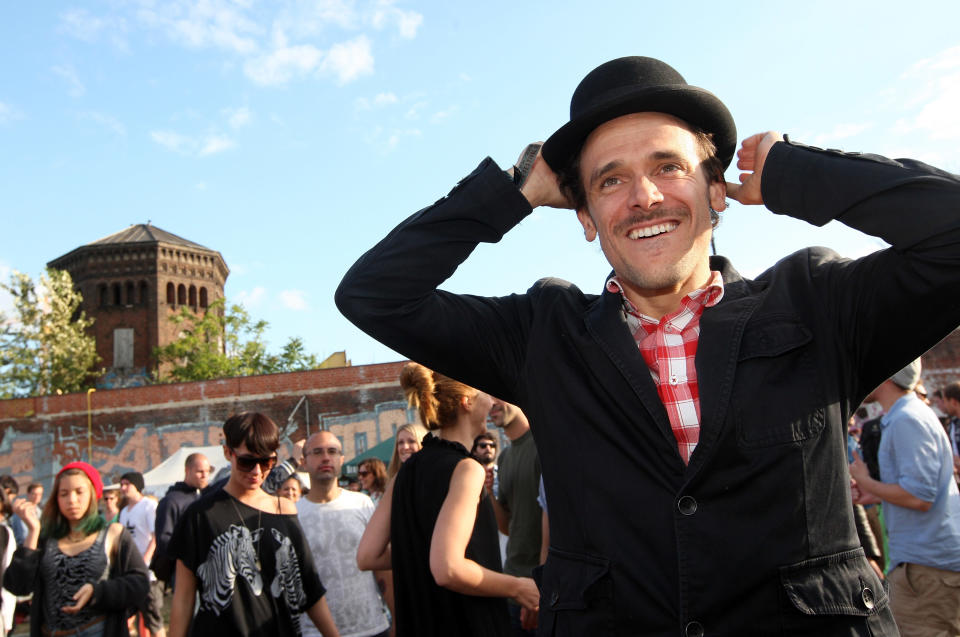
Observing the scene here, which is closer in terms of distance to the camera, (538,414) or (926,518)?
(538,414)

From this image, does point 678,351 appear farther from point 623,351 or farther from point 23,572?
point 23,572

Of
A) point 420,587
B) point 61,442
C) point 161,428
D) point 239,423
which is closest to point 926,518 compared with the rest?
point 420,587

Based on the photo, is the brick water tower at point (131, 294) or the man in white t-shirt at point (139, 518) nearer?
the man in white t-shirt at point (139, 518)

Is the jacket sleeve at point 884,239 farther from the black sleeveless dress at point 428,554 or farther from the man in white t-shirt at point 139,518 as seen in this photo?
the man in white t-shirt at point 139,518

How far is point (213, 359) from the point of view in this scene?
2009 inches

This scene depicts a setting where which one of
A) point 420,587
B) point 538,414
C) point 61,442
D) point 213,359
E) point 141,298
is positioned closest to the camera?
point 538,414

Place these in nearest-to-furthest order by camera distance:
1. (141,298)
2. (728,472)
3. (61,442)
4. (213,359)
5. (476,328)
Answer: (728,472), (476,328), (61,442), (213,359), (141,298)

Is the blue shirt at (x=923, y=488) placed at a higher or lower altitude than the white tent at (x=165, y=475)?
lower

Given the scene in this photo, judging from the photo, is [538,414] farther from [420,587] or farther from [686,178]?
[420,587]

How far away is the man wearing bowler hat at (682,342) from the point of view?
5.22 feet

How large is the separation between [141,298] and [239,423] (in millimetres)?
56473

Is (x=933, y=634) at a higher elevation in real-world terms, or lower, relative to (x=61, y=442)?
lower

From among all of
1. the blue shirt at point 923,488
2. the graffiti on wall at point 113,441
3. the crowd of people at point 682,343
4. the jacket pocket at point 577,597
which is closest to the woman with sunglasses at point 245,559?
the crowd of people at point 682,343

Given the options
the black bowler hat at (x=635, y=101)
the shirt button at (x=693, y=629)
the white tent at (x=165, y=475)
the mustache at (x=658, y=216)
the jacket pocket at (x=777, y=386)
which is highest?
the white tent at (x=165, y=475)
